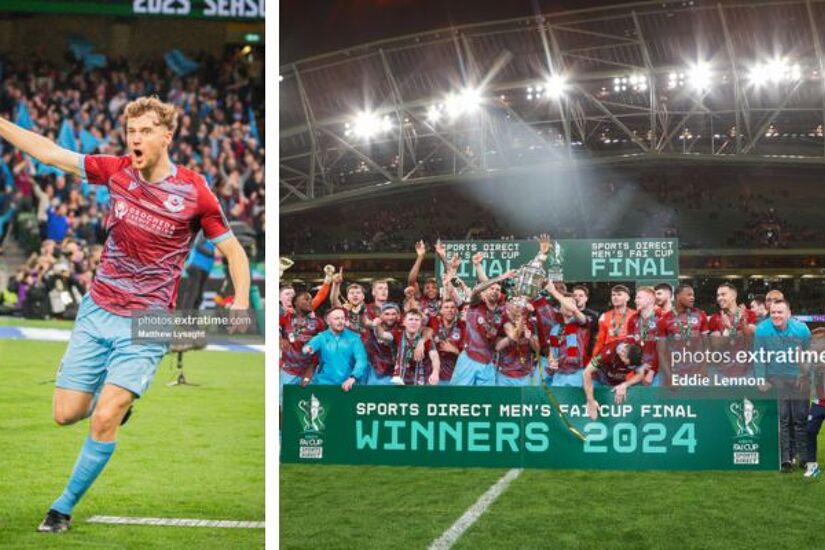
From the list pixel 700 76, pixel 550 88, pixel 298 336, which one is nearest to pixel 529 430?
pixel 298 336

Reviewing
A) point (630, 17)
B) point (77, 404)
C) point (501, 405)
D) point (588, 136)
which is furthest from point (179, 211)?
point (630, 17)

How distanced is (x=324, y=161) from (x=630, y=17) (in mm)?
1440

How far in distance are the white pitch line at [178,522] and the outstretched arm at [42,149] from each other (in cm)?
129

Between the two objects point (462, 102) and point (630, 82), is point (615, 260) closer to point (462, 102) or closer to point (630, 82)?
point (630, 82)

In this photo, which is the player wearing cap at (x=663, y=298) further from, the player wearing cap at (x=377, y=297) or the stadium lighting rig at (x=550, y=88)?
the player wearing cap at (x=377, y=297)

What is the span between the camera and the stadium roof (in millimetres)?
4059

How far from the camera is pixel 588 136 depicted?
418cm

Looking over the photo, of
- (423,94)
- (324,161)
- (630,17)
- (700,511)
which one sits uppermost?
(630,17)

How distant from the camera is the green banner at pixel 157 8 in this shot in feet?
13.3

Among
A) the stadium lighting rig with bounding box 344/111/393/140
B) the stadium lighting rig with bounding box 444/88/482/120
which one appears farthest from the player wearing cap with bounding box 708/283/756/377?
the stadium lighting rig with bounding box 344/111/393/140

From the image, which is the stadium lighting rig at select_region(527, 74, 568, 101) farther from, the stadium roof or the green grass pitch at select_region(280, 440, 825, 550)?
the green grass pitch at select_region(280, 440, 825, 550)

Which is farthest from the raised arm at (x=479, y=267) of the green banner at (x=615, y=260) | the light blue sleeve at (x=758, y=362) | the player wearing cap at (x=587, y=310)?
the light blue sleeve at (x=758, y=362)

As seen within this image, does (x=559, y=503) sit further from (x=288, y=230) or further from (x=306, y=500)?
(x=288, y=230)

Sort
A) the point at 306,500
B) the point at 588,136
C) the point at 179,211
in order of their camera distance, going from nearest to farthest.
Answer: the point at 179,211, the point at 306,500, the point at 588,136
